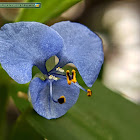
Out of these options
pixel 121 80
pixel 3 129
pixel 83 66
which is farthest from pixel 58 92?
pixel 121 80

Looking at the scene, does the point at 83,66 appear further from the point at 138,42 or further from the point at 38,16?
the point at 138,42

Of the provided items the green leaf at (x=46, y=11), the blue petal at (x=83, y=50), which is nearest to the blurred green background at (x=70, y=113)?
the green leaf at (x=46, y=11)

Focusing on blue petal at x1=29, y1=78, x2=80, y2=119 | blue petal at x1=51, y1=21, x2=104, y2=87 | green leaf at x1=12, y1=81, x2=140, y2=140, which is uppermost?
blue petal at x1=51, y1=21, x2=104, y2=87

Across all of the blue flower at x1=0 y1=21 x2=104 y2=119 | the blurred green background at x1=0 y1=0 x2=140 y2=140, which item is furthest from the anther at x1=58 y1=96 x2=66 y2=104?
the blurred green background at x1=0 y1=0 x2=140 y2=140

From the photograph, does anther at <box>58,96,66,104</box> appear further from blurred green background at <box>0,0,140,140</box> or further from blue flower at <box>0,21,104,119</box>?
blurred green background at <box>0,0,140,140</box>

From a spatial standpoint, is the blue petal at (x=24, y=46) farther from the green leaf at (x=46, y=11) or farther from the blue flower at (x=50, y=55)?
the green leaf at (x=46, y=11)
